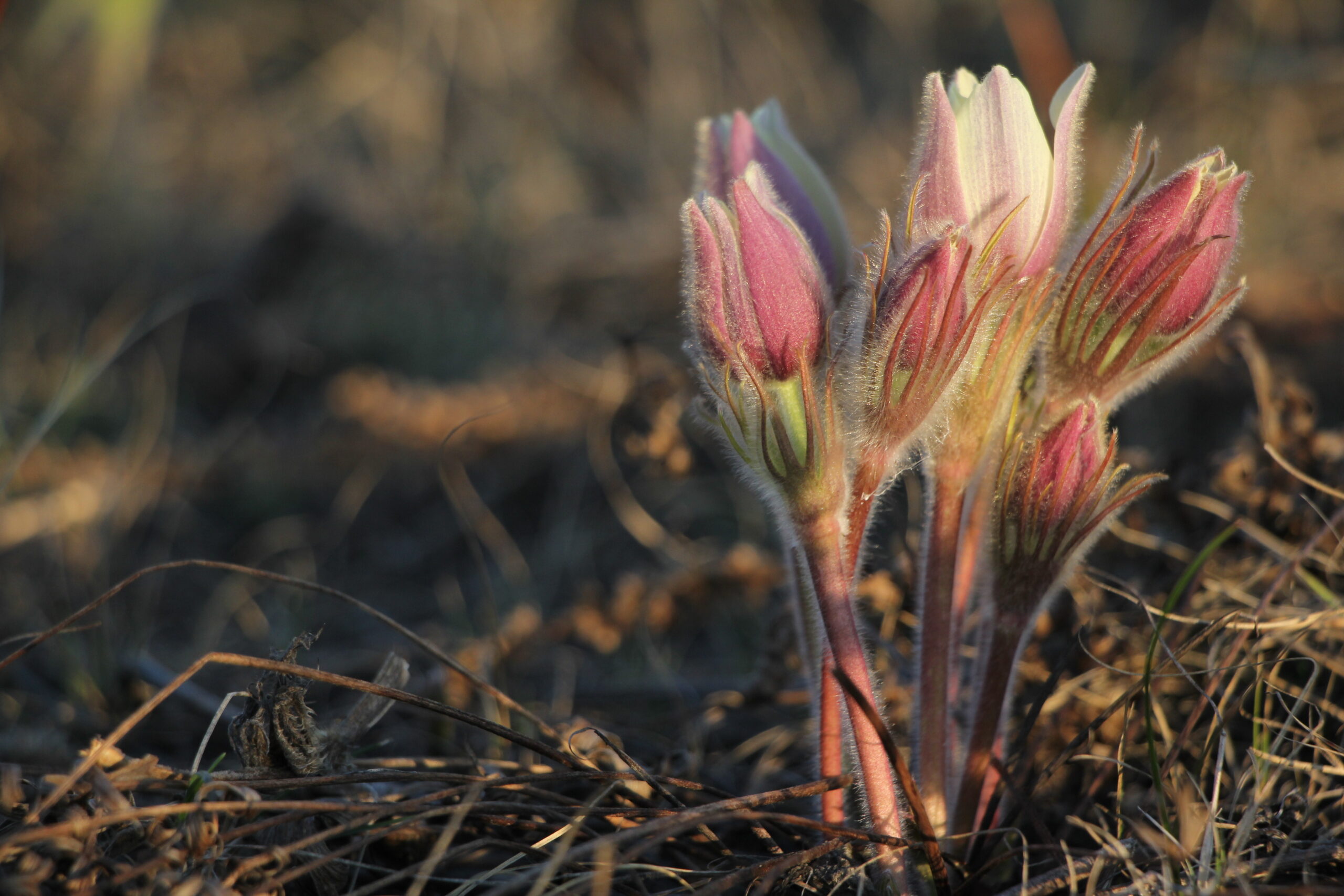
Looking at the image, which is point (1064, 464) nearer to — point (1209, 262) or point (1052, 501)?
point (1052, 501)

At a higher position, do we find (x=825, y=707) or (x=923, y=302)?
(x=923, y=302)

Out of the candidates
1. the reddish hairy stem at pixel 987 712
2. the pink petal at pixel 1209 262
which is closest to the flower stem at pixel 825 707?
the reddish hairy stem at pixel 987 712

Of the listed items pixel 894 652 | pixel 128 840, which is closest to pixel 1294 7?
pixel 894 652

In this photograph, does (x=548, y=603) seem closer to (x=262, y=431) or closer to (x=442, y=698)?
(x=442, y=698)

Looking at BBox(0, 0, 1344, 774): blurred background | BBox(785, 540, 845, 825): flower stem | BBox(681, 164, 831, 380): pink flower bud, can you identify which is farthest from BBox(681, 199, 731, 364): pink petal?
BBox(0, 0, 1344, 774): blurred background

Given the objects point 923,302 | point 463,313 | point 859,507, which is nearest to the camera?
point 923,302

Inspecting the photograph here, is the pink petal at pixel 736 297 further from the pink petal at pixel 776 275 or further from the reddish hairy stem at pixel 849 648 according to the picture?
the reddish hairy stem at pixel 849 648

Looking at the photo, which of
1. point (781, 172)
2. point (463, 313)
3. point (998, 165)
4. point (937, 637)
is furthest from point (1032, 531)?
point (463, 313)
